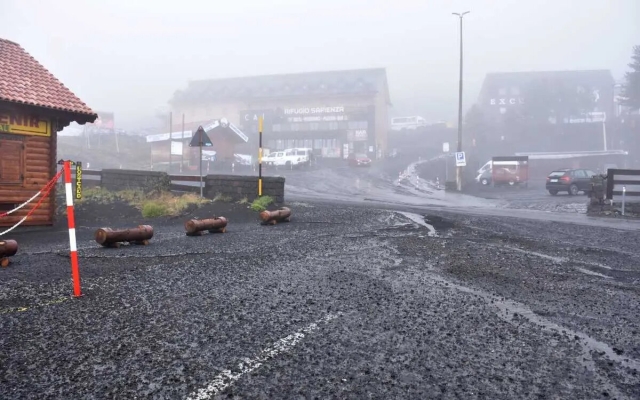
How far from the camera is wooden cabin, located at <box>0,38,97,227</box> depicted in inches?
497

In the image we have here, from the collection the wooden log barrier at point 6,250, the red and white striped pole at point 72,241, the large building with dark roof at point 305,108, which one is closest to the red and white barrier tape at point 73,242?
the red and white striped pole at point 72,241

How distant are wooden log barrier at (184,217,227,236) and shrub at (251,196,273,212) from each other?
3.89 meters

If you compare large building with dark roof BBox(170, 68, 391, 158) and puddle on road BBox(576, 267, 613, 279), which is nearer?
puddle on road BBox(576, 267, 613, 279)

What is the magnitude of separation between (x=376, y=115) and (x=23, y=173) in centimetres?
5956

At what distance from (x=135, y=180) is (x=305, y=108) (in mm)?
52966

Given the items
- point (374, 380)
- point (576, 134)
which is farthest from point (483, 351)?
point (576, 134)

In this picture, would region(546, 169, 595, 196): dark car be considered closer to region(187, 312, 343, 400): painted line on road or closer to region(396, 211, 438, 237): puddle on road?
region(396, 211, 438, 237): puddle on road

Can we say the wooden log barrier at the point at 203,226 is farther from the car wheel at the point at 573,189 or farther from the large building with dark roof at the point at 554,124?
the large building with dark roof at the point at 554,124

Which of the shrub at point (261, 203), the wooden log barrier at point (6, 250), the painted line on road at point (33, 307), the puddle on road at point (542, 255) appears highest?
the shrub at point (261, 203)

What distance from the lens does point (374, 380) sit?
3.26 meters

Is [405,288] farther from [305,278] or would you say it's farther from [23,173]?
[23,173]

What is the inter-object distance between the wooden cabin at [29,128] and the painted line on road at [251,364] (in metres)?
11.1

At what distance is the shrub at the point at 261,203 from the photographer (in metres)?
15.3

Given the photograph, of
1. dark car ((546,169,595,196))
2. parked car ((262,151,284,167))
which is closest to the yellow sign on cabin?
dark car ((546,169,595,196))
